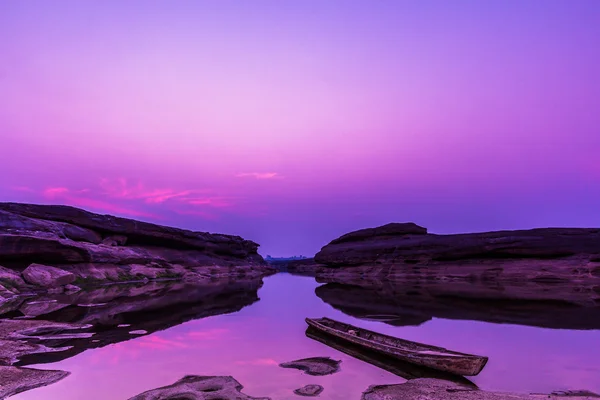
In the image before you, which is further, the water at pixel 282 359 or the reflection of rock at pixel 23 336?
the reflection of rock at pixel 23 336

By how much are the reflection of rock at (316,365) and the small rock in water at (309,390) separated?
175 centimetres

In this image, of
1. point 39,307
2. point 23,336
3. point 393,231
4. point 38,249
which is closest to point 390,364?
point 23,336

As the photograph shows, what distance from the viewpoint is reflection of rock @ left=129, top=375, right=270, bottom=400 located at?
1271 cm

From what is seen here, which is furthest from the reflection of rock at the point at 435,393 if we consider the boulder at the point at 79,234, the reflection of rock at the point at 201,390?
the boulder at the point at 79,234

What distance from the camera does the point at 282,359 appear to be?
18.2 m

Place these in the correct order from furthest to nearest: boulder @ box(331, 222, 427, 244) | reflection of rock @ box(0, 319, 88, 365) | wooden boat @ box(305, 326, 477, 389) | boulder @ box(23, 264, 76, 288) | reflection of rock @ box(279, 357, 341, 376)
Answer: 1. boulder @ box(331, 222, 427, 244)
2. boulder @ box(23, 264, 76, 288)
3. reflection of rock @ box(0, 319, 88, 365)
4. reflection of rock @ box(279, 357, 341, 376)
5. wooden boat @ box(305, 326, 477, 389)

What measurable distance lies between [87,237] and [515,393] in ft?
231

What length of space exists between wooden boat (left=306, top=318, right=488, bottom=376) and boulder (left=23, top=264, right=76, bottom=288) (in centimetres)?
4165

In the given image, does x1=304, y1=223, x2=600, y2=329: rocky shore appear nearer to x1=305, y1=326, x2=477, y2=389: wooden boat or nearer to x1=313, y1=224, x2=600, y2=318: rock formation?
x1=313, y1=224, x2=600, y2=318: rock formation

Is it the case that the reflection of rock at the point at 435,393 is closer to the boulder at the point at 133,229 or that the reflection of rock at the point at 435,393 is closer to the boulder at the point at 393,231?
the boulder at the point at 133,229

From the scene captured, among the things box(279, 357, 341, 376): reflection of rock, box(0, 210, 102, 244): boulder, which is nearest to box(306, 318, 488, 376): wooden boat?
box(279, 357, 341, 376): reflection of rock

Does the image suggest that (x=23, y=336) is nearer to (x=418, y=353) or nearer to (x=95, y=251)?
(x=418, y=353)

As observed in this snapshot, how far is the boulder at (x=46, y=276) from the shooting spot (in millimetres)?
47750

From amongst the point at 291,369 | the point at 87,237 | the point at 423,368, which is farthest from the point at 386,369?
the point at 87,237
